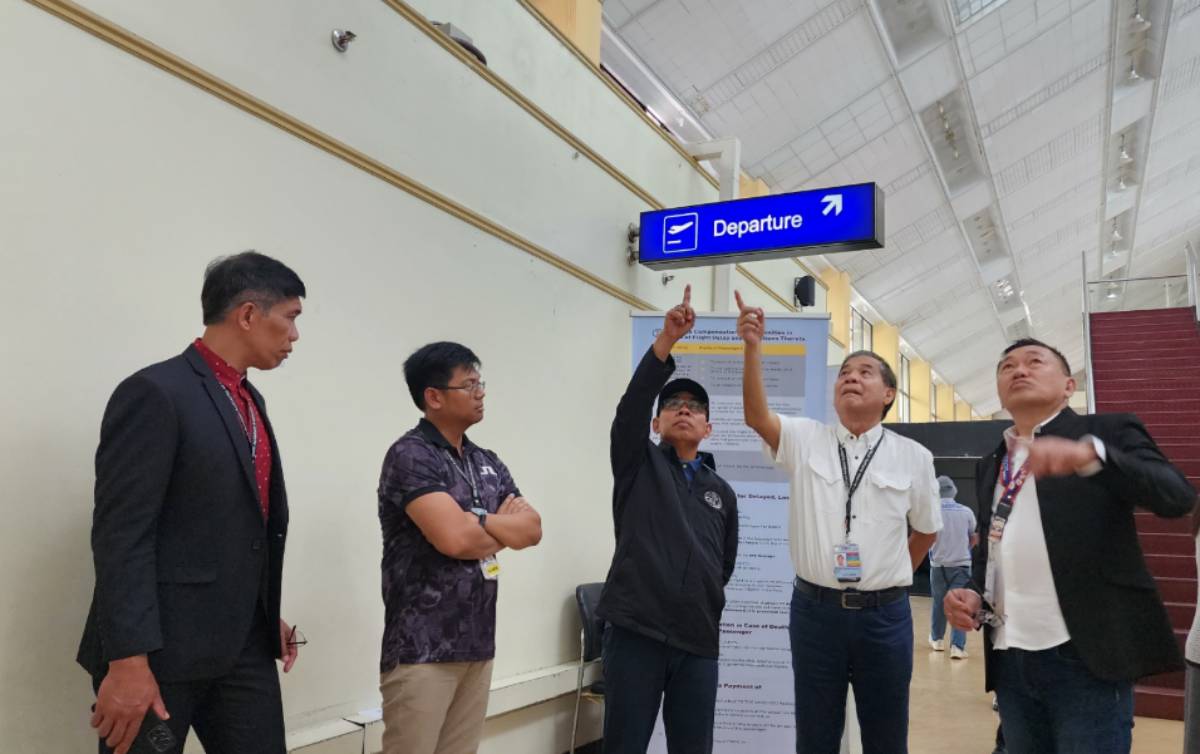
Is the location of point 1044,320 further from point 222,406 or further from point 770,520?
point 222,406

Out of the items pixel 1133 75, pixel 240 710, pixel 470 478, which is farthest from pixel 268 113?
pixel 1133 75

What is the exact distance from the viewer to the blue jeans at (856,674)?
2252mm

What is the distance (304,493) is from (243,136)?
1.12 metres

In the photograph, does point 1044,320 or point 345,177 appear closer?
point 345,177

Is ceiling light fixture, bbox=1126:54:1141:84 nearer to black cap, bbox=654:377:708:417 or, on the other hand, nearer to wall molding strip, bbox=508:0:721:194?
wall molding strip, bbox=508:0:721:194

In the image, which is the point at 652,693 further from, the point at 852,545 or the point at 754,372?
the point at 754,372

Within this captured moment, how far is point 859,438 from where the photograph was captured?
2.49 m

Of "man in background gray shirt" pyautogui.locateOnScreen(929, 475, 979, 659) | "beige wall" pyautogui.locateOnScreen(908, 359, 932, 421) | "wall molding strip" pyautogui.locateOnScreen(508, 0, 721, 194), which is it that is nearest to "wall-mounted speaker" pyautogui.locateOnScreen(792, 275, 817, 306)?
"wall molding strip" pyautogui.locateOnScreen(508, 0, 721, 194)

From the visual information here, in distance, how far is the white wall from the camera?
2.00m

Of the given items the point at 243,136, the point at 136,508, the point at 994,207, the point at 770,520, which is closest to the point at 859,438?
the point at 770,520

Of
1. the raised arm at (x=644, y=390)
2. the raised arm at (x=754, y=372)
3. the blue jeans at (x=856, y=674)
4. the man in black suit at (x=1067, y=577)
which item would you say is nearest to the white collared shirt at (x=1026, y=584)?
the man in black suit at (x=1067, y=577)

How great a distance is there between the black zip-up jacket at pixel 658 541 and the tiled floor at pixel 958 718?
2506 millimetres

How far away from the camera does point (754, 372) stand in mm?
2424

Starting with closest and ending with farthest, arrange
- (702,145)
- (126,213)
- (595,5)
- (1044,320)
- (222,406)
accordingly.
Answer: (222,406) → (126,213) → (595,5) → (702,145) → (1044,320)
